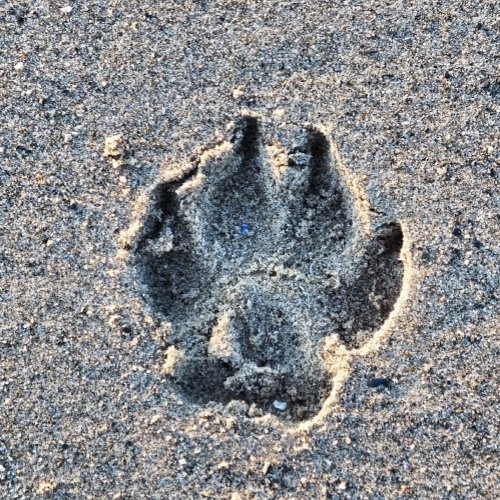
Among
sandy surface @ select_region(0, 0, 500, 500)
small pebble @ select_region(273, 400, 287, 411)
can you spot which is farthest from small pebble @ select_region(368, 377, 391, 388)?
small pebble @ select_region(273, 400, 287, 411)

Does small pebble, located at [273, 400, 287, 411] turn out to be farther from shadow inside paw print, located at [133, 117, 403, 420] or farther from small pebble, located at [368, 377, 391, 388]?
small pebble, located at [368, 377, 391, 388]

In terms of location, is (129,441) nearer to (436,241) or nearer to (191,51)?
(436,241)

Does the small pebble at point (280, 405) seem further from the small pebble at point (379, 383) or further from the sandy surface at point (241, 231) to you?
the small pebble at point (379, 383)

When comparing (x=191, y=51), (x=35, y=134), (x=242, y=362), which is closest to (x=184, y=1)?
(x=191, y=51)

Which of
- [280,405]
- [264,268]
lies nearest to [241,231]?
[264,268]

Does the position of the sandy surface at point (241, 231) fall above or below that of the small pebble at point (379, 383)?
above

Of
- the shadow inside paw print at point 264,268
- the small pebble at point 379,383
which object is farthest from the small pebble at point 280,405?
the small pebble at point 379,383
